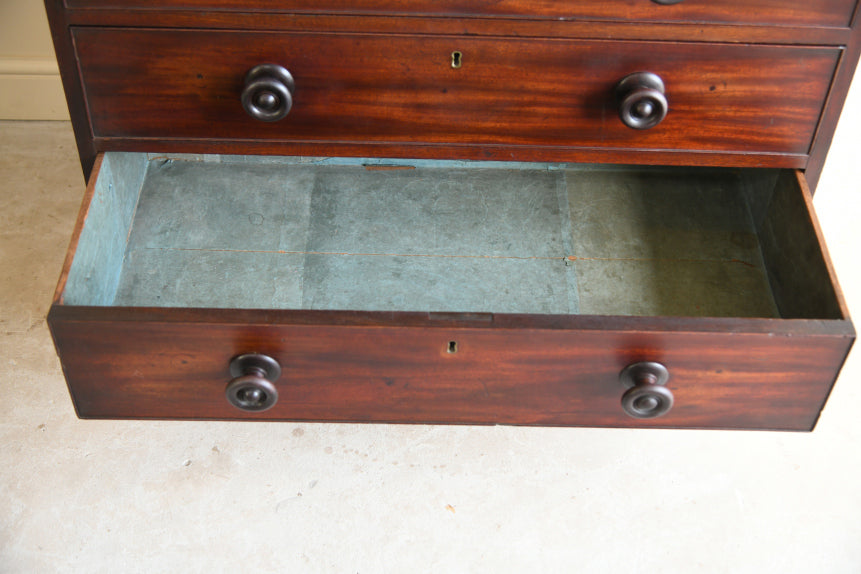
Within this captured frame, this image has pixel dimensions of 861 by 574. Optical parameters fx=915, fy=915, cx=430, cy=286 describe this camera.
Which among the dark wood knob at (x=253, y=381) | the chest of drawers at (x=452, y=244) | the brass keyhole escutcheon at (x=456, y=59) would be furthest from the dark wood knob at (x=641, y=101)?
the dark wood knob at (x=253, y=381)

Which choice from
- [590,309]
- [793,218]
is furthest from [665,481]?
[793,218]

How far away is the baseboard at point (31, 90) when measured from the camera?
171 centimetres

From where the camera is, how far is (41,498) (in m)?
1.28

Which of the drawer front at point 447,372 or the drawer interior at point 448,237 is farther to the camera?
the drawer interior at point 448,237

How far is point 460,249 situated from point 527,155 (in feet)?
0.70

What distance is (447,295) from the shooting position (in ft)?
4.20

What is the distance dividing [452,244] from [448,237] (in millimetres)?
14

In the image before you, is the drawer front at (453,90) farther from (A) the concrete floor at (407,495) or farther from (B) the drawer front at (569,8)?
(A) the concrete floor at (407,495)

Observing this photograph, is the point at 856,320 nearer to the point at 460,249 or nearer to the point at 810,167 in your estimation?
the point at 810,167

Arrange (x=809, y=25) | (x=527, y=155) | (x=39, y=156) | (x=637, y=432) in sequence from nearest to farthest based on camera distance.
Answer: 1. (x=809, y=25)
2. (x=527, y=155)
3. (x=637, y=432)
4. (x=39, y=156)

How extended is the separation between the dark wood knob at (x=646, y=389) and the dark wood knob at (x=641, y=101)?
0.28 meters

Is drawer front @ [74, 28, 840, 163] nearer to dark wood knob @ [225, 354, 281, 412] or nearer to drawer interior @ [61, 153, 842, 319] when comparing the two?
drawer interior @ [61, 153, 842, 319]

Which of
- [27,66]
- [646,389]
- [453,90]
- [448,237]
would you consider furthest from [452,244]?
[27,66]

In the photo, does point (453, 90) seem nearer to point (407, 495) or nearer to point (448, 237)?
point (448, 237)
